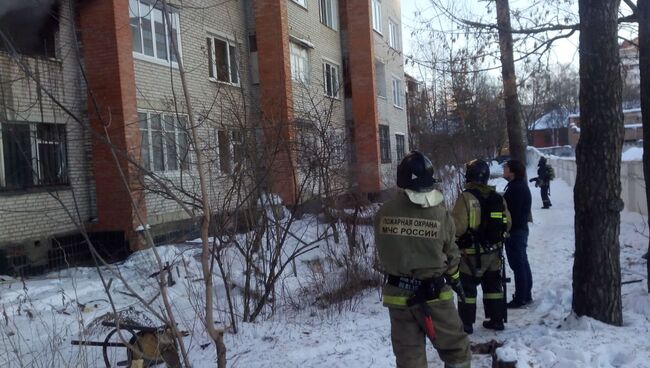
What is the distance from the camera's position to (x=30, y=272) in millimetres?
10180

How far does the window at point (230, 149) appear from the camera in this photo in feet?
21.0

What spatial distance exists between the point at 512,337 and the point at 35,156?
8638mm

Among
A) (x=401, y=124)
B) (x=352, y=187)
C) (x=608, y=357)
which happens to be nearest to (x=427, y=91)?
(x=401, y=124)

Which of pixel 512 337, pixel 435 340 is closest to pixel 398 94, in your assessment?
pixel 512 337

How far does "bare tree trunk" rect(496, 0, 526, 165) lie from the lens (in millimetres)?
9086

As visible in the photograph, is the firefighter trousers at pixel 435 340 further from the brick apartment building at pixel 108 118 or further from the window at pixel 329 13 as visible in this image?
the window at pixel 329 13

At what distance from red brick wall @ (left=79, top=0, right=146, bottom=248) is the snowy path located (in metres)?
6.52

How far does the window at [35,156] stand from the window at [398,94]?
19.7 m

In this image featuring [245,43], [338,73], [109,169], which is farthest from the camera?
[338,73]

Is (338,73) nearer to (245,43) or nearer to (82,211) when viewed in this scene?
(245,43)

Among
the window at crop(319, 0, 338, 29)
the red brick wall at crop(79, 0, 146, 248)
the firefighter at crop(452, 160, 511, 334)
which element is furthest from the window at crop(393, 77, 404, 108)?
the firefighter at crop(452, 160, 511, 334)

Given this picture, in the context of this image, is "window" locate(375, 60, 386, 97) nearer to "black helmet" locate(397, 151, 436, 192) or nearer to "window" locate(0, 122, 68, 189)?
"window" locate(0, 122, 68, 189)

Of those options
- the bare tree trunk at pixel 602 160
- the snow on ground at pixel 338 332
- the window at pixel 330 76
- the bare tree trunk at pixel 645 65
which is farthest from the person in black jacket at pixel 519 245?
the window at pixel 330 76

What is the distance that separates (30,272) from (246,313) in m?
6.00
